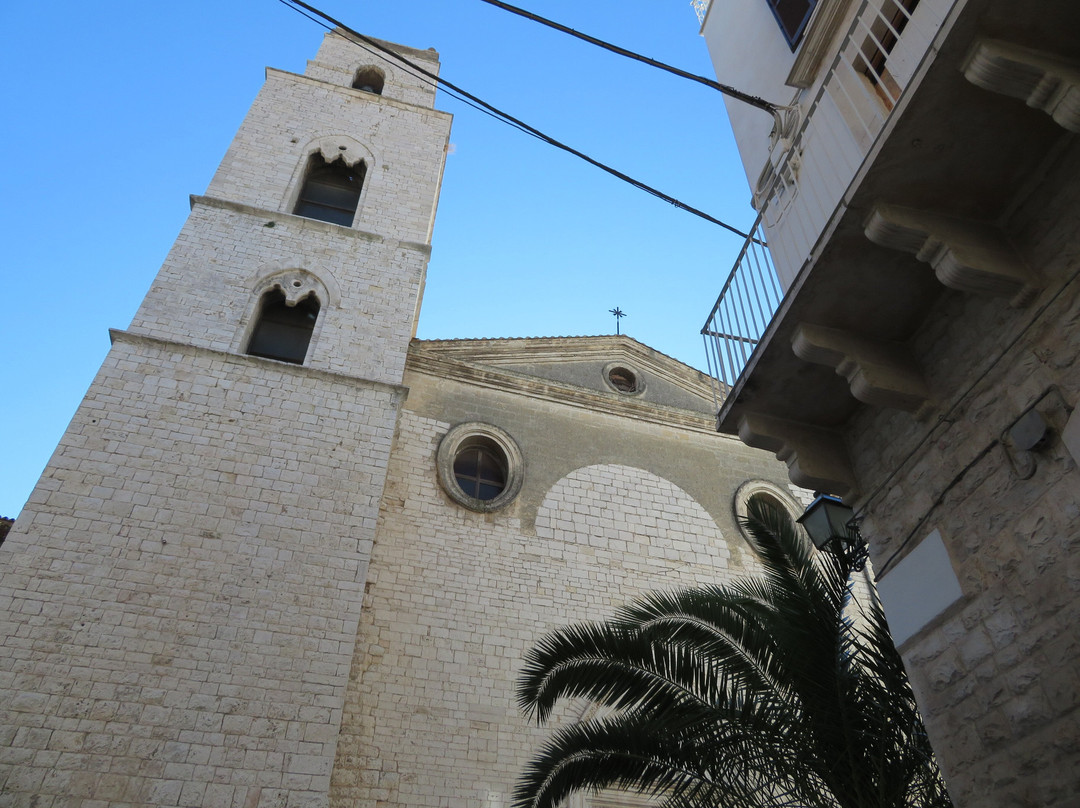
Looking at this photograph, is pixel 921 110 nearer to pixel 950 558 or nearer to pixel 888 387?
pixel 888 387

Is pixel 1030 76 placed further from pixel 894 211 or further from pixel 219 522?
pixel 219 522

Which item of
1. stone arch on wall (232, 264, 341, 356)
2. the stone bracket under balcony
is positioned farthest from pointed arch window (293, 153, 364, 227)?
the stone bracket under balcony

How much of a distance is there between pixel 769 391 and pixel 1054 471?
175 centimetres

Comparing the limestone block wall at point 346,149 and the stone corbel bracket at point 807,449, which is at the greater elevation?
the limestone block wall at point 346,149

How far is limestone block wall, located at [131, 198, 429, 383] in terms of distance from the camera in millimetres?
11188

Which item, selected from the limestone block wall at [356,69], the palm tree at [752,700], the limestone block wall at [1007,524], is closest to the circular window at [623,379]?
the limestone block wall at [356,69]

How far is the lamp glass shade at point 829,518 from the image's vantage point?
5938mm

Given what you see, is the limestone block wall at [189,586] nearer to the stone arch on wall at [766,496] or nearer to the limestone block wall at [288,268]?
the limestone block wall at [288,268]

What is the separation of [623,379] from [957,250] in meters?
10.1

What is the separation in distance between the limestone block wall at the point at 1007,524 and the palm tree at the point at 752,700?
1286mm

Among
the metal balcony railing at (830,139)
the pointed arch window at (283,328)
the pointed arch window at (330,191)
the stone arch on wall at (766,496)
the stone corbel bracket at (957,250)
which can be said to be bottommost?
the stone corbel bracket at (957,250)

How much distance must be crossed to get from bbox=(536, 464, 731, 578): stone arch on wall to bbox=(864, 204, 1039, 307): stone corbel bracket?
756cm

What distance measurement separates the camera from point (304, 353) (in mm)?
11711

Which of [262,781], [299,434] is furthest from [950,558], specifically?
[299,434]
